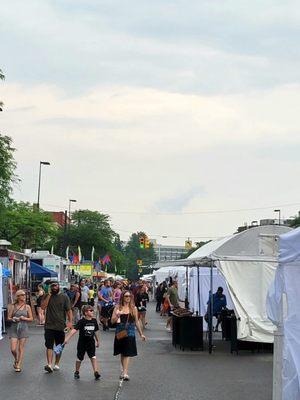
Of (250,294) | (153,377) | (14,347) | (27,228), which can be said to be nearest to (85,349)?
(153,377)

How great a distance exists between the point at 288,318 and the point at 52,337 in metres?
6.74

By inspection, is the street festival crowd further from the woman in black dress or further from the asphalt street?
the asphalt street

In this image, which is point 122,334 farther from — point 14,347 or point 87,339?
point 14,347

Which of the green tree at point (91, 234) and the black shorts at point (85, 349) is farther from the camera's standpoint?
the green tree at point (91, 234)

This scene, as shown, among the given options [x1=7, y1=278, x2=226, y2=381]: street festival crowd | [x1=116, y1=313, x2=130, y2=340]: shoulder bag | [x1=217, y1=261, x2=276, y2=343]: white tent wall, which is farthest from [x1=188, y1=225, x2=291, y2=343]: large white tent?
[x1=116, y1=313, x2=130, y2=340]: shoulder bag

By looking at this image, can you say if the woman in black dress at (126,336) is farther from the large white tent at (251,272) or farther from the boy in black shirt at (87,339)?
the large white tent at (251,272)

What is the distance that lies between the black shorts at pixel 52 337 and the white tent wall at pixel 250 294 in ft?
18.1

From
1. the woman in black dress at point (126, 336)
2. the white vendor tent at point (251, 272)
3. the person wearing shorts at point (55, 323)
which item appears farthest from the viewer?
the white vendor tent at point (251, 272)

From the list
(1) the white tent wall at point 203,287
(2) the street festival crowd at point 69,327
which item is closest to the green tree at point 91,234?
(1) the white tent wall at point 203,287

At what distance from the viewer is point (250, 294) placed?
19781mm

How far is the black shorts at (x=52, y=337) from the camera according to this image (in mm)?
14969

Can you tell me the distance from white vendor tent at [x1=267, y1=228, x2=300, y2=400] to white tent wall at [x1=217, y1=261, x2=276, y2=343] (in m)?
9.57

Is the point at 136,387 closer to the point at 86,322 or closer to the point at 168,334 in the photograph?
the point at 86,322

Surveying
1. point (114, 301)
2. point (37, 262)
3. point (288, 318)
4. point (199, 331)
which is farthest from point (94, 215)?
point (288, 318)
